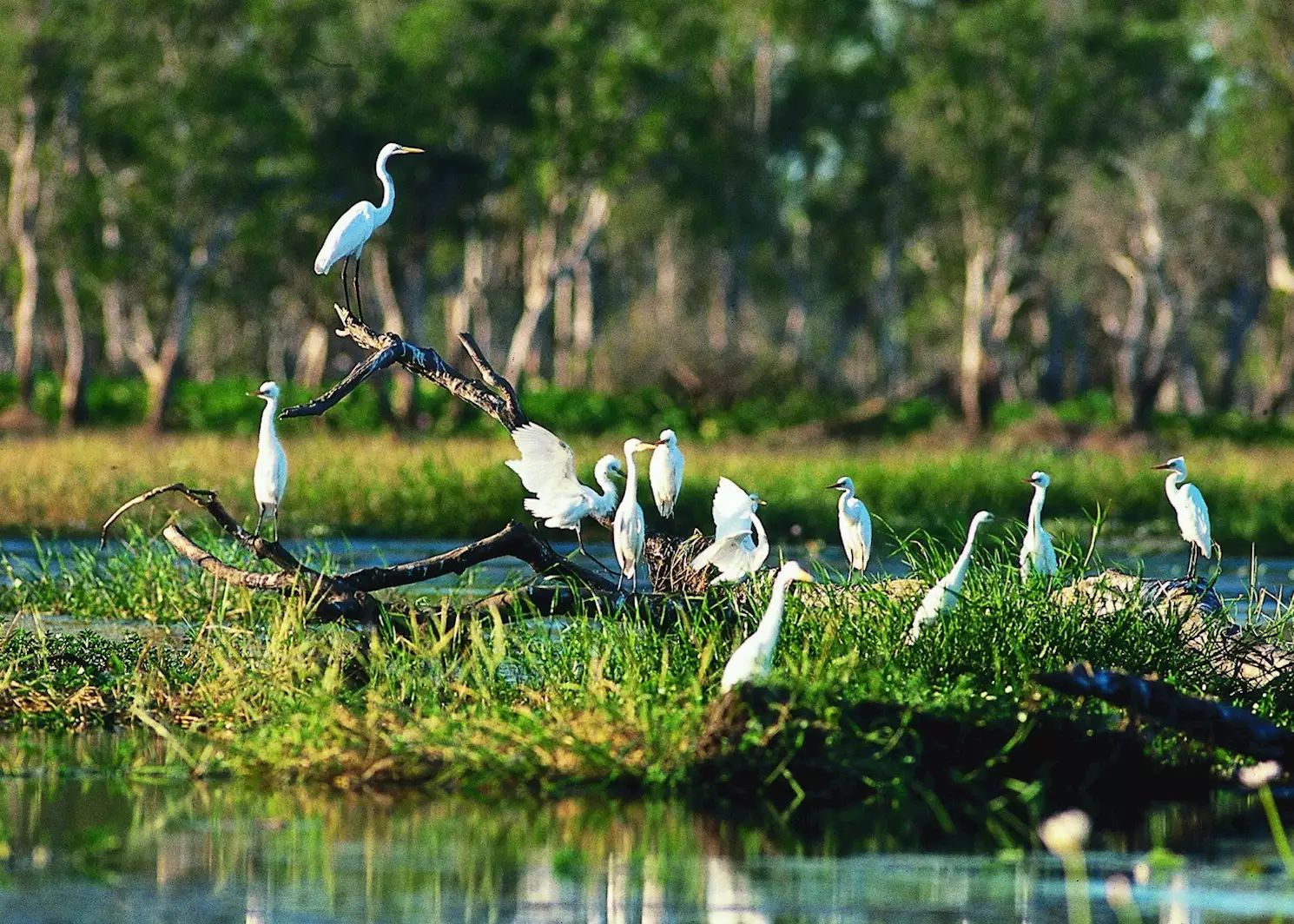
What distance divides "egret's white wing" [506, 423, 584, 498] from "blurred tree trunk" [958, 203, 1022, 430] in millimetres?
35689

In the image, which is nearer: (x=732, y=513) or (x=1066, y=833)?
(x=1066, y=833)

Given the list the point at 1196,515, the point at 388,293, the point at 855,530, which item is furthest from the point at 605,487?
the point at 388,293

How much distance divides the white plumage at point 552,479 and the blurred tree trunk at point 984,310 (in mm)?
35568

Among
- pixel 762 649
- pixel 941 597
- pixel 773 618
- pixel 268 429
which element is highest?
pixel 268 429

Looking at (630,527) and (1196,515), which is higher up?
(1196,515)

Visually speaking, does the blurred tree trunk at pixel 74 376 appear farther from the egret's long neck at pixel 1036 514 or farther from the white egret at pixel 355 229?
the egret's long neck at pixel 1036 514

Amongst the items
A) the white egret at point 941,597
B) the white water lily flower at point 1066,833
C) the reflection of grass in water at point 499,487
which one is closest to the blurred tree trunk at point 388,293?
the reflection of grass in water at point 499,487

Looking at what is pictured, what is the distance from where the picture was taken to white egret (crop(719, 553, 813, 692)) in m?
8.45

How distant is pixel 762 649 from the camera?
27.9 feet

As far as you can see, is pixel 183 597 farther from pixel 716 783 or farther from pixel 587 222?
pixel 587 222

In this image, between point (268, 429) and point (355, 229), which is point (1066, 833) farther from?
point (355, 229)

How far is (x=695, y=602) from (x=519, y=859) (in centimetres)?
326

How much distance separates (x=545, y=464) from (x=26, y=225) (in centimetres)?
3441

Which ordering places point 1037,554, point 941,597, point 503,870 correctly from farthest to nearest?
point 1037,554
point 941,597
point 503,870
